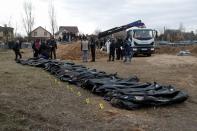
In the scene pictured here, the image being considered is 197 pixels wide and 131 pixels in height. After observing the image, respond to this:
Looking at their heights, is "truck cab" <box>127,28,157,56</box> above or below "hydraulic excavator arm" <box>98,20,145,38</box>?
below

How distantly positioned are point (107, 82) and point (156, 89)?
1.77 m

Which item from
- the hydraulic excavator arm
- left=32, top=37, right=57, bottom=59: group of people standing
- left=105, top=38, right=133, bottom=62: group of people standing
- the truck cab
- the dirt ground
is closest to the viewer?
the dirt ground

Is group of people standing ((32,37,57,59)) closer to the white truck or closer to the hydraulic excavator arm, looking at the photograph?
the white truck

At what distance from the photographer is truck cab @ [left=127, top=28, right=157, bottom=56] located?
38438mm

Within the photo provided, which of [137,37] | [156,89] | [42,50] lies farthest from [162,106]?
[137,37]

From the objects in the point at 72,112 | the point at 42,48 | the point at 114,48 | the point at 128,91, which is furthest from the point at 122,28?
the point at 72,112

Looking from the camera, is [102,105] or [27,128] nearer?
[27,128]

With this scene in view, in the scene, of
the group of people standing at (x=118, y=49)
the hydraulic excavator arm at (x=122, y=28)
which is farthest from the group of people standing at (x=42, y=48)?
the hydraulic excavator arm at (x=122, y=28)

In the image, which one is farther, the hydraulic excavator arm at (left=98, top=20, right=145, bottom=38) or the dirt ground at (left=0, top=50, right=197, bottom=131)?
the hydraulic excavator arm at (left=98, top=20, right=145, bottom=38)

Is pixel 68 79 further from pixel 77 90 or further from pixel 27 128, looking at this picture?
pixel 27 128

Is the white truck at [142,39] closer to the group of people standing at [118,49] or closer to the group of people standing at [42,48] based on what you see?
the group of people standing at [118,49]

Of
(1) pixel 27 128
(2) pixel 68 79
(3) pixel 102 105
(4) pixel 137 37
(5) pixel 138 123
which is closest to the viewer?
(1) pixel 27 128

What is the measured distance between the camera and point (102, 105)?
12883 mm

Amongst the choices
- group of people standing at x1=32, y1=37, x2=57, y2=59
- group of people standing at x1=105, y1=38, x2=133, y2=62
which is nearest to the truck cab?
→ group of people standing at x1=105, y1=38, x2=133, y2=62
